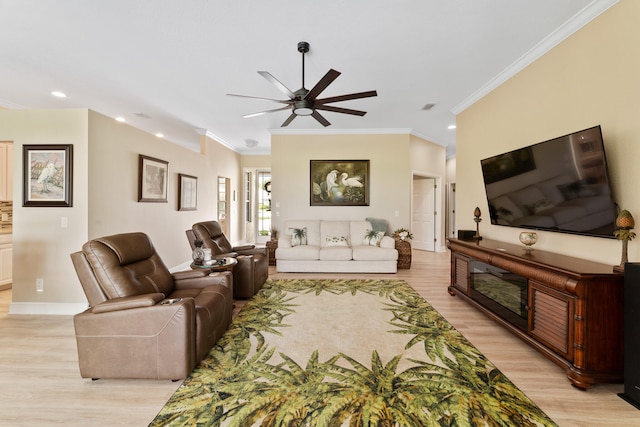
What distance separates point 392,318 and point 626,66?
9.62 ft

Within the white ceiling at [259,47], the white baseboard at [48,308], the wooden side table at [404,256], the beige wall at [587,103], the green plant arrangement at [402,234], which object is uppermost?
the white ceiling at [259,47]

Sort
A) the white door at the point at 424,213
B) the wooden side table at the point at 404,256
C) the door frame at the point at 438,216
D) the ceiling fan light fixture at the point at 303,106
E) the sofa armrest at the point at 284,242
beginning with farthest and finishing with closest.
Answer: the white door at the point at 424,213, the door frame at the point at 438,216, the wooden side table at the point at 404,256, the sofa armrest at the point at 284,242, the ceiling fan light fixture at the point at 303,106

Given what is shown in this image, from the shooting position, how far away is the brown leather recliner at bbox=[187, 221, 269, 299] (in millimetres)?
3643

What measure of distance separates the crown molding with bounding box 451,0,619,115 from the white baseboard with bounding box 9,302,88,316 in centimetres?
576

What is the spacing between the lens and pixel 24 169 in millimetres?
3182

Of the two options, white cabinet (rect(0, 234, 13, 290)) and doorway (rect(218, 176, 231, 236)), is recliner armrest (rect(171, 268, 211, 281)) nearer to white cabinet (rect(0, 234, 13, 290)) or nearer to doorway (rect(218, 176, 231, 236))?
white cabinet (rect(0, 234, 13, 290))

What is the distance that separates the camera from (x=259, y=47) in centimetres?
291

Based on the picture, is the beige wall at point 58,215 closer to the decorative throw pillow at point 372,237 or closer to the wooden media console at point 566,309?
the decorative throw pillow at point 372,237

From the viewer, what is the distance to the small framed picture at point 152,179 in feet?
13.5

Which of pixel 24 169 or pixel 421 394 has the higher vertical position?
pixel 24 169

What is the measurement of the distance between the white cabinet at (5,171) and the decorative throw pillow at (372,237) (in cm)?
583

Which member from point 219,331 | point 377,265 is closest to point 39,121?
point 219,331

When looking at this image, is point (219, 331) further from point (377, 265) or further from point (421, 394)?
point (377, 265)

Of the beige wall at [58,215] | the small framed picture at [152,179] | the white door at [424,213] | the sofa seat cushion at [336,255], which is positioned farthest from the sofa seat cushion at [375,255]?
the beige wall at [58,215]
